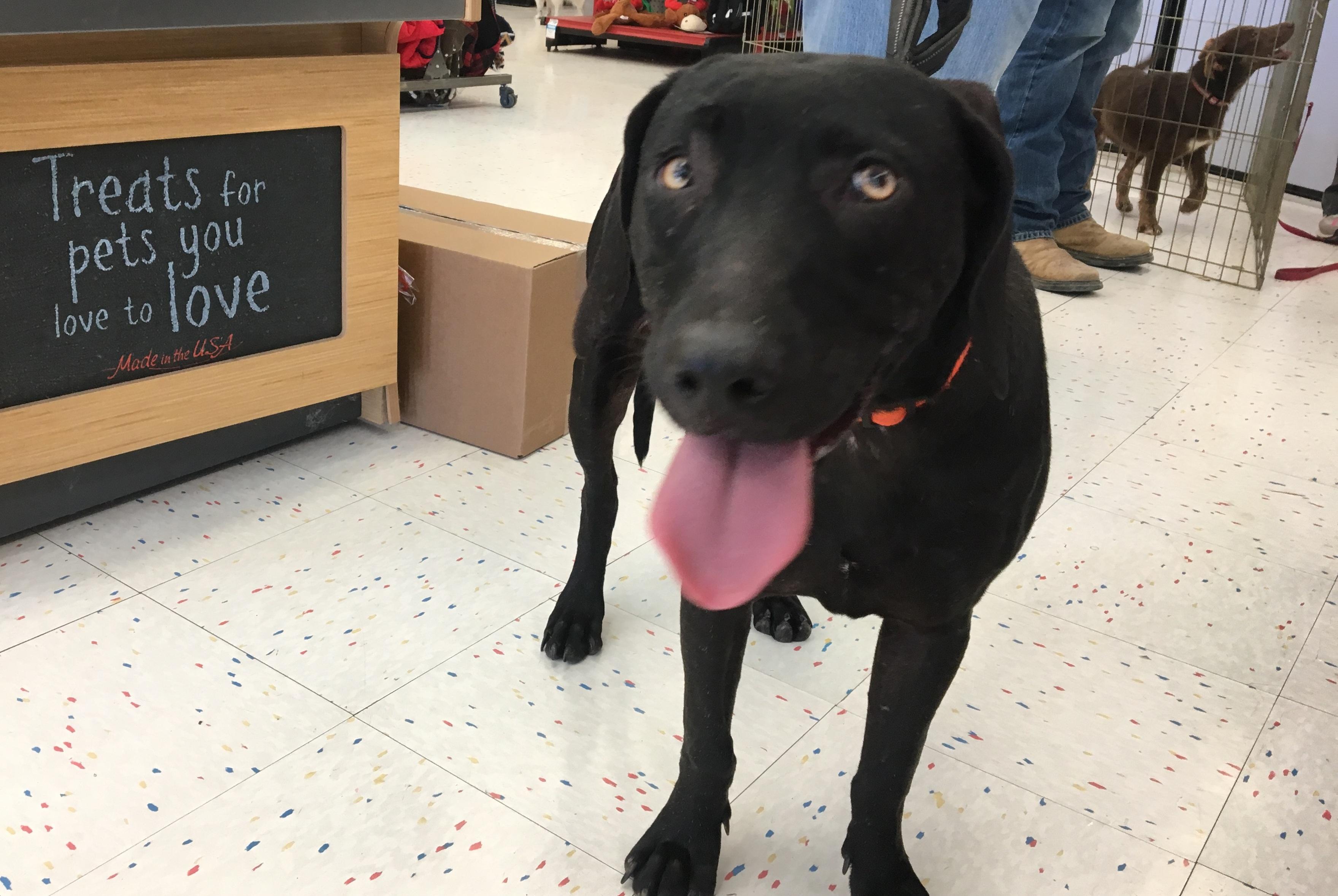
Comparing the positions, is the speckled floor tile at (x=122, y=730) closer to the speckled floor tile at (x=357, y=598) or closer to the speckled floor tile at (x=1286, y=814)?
the speckled floor tile at (x=357, y=598)

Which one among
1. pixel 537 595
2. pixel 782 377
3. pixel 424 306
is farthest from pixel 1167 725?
pixel 424 306

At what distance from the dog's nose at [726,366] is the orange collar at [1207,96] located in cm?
365

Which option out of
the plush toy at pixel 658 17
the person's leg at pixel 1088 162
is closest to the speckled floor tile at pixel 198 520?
the person's leg at pixel 1088 162

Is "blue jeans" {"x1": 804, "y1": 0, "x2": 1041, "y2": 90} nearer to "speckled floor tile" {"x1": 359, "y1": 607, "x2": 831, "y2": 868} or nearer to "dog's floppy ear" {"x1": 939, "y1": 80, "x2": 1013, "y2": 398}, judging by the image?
"dog's floppy ear" {"x1": 939, "y1": 80, "x2": 1013, "y2": 398}

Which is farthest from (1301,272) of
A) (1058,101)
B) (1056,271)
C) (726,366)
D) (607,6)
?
(607,6)

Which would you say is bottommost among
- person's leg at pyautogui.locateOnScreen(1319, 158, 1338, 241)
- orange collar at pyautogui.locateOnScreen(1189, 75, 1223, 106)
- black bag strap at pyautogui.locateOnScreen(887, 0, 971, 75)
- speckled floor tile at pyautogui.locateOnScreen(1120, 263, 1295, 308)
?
speckled floor tile at pyautogui.locateOnScreen(1120, 263, 1295, 308)

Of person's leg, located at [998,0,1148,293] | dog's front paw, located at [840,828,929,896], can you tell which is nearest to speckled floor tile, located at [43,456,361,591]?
dog's front paw, located at [840,828,929,896]

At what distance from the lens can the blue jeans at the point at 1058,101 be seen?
277 cm

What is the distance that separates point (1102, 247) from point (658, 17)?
4577 millimetres

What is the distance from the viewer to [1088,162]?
11.2ft

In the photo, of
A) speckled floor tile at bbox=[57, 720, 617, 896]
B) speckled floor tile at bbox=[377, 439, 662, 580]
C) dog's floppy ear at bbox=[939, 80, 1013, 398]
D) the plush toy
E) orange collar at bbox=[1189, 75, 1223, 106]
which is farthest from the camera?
the plush toy

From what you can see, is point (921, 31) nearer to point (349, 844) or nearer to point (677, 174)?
point (677, 174)

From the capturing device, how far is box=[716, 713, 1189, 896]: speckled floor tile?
111 cm

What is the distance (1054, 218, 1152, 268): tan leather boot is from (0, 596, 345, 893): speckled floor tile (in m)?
2.91
